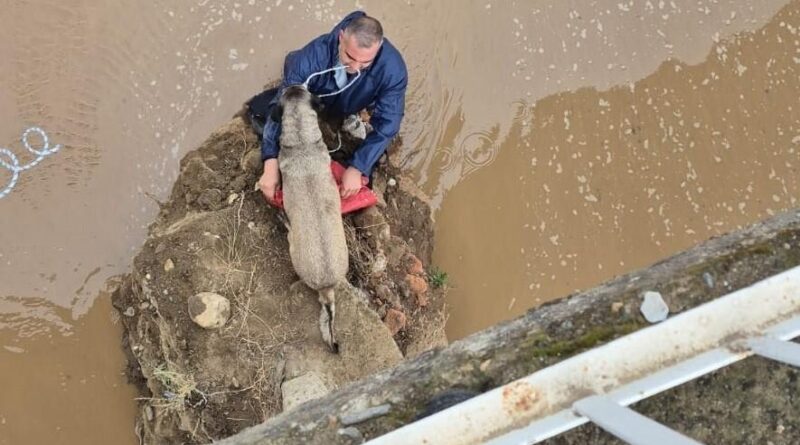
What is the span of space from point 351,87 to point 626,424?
285 cm

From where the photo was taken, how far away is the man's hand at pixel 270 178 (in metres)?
4.32

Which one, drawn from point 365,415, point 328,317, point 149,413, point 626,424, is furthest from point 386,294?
point 626,424

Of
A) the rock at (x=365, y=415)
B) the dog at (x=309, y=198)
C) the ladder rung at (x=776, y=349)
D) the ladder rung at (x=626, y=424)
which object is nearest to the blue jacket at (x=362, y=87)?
the dog at (x=309, y=198)

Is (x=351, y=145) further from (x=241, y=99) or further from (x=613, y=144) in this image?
(x=613, y=144)

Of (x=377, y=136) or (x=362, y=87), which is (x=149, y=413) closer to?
(x=377, y=136)

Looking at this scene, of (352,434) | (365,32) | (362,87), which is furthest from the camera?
(362,87)

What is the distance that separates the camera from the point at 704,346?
2.58m

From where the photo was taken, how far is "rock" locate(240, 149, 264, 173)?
4.72 meters

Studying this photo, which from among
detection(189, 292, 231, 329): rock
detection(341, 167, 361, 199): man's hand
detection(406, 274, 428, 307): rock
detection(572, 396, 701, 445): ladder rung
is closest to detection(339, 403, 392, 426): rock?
detection(572, 396, 701, 445): ladder rung

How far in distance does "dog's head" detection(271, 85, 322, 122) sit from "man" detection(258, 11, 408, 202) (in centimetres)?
8

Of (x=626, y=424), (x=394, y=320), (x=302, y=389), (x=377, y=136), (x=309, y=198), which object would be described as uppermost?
(x=377, y=136)

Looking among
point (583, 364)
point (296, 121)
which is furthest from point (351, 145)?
point (583, 364)

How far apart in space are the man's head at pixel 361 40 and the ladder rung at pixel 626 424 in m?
2.30

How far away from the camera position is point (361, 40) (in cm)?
385
